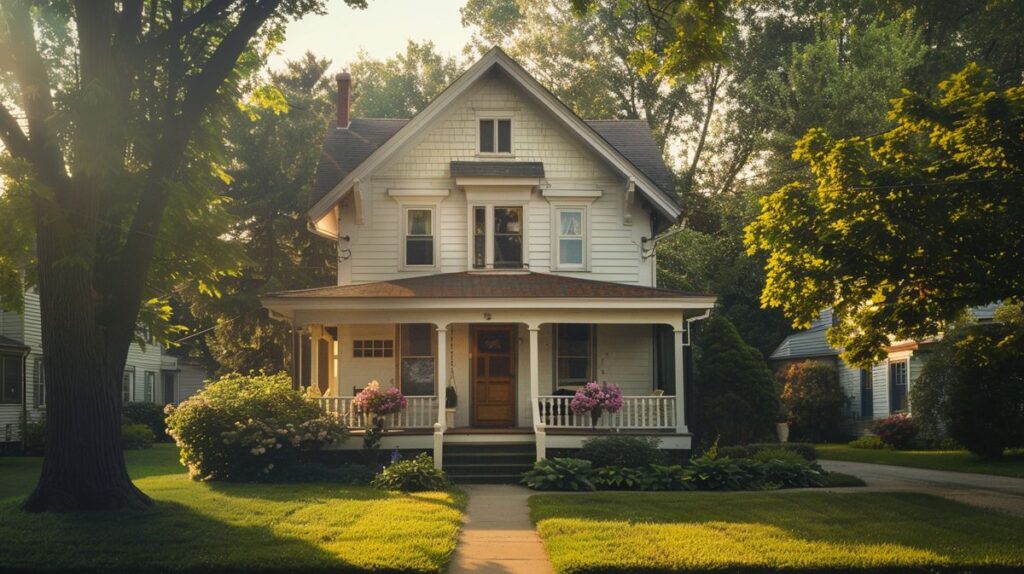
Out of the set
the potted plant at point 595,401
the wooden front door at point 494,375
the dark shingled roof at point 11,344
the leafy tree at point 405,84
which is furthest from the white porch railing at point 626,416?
the leafy tree at point 405,84

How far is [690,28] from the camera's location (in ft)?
51.5

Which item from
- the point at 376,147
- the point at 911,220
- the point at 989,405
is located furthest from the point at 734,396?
the point at 911,220

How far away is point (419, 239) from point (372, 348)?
269cm

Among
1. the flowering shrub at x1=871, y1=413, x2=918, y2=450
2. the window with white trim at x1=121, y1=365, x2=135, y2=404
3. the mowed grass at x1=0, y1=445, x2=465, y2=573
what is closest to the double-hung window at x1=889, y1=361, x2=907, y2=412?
the flowering shrub at x1=871, y1=413, x2=918, y2=450

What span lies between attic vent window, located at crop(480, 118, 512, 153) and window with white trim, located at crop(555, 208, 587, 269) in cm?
197

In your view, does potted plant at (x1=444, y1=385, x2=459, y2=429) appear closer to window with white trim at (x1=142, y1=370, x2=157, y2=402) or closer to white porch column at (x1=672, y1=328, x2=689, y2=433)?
white porch column at (x1=672, y1=328, x2=689, y2=433)

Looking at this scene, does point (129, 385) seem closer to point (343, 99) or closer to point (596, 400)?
point (343, 99)

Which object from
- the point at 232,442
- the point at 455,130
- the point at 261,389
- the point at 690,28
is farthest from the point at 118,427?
the point at 455,130

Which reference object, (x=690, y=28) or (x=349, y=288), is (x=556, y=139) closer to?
(x=349, y=288)

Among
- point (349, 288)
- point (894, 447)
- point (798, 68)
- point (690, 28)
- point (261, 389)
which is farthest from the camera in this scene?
point (798, 68)

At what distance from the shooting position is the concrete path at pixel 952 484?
17.2 meters

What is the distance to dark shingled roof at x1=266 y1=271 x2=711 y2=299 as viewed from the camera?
879 inches

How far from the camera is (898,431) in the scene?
1277 inches

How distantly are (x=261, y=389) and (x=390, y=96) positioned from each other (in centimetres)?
4104
